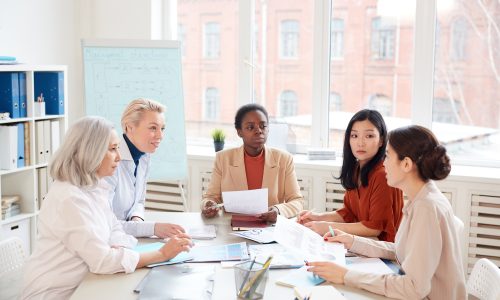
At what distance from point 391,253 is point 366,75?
219 centimetres

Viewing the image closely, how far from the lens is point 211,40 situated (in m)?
4.58

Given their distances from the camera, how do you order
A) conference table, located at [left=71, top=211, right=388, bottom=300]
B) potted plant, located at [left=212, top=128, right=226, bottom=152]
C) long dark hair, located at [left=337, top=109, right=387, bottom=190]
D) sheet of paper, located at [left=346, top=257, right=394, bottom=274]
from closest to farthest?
conference table, located at [left=71, top=211, right=388, bottom=300], sheet of paper, located at [left=346, top=257, right=394, bottom=274], long dark hair, located at [left=337, top=109, right=387, bottom=190], potted plant, located at [left=212, top=128, right=226, bottom=152]

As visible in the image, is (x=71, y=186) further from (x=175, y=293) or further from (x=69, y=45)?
(x=69, y=45)

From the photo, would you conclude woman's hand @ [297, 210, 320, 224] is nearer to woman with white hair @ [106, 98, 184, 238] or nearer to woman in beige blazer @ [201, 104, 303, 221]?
woman in beige blazer @ [201, 104, 303, 221]

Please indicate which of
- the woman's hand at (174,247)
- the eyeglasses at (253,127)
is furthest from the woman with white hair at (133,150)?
the woman's hand at (174,247)

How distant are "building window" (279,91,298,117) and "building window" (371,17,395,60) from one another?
0.67 metres

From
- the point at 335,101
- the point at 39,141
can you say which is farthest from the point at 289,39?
the point at 39,141

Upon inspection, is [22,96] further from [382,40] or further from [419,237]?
[419,237]

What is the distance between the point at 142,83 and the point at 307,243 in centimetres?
215

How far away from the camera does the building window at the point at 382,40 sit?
4043mm

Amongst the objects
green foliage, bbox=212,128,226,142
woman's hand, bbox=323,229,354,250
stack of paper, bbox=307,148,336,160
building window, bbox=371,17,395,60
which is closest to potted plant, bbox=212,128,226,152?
green foliage, bbox=212,128,226,142

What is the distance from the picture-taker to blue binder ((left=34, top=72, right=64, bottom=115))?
12.2 ft

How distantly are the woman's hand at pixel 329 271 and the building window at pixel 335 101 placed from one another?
8.18ft

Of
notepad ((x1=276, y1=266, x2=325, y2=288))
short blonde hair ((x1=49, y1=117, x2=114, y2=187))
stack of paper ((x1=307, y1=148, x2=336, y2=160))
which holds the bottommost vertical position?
notepad ((x1=276, y1=266, x2=325, y2=288))
